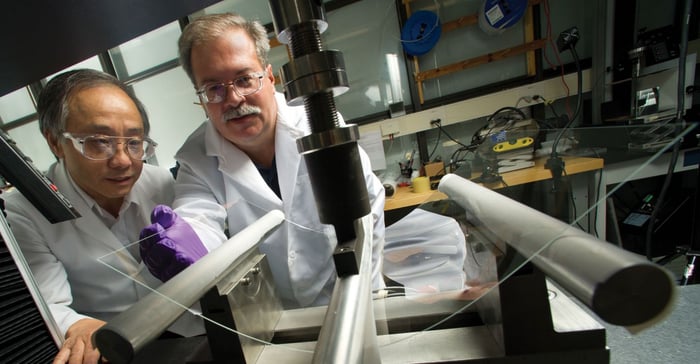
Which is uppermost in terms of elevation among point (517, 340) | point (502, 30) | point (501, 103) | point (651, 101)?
point (502, 30)

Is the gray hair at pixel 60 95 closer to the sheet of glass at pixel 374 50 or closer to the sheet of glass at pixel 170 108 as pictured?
the sheet of glass at pixel 170 108

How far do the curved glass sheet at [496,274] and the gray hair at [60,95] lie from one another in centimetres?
58

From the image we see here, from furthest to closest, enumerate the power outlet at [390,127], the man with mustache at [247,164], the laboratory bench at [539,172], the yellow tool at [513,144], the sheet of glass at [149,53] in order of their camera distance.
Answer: the power outlet at [390,127], the sheet of glass at [149,53], the man with mustache at [247,164], the yellow tool at [513,144], the laboratory bench at [539,172]

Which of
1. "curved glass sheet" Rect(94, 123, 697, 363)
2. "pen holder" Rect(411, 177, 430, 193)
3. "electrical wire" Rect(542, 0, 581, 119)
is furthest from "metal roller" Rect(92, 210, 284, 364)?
"electrical wire" Rect(542, 0, 581, 119)

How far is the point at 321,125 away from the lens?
25 centimetres

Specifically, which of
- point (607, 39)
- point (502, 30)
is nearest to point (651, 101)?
point (607, 39)

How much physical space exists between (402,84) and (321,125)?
6.07 feet

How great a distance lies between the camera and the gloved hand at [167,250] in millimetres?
452

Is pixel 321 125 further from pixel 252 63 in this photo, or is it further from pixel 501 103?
pixel 501 103

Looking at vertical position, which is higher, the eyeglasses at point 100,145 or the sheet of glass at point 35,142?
the sheet of glass at point 35,142

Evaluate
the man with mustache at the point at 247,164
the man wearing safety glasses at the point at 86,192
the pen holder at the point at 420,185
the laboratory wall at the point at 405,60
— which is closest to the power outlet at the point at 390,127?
the laboratory wall at the point at 405,60

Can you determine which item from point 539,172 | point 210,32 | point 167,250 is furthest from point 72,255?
point 539,172

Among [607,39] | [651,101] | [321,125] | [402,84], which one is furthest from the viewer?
[402,84]

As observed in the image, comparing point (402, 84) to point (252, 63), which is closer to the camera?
point (252, 63)
